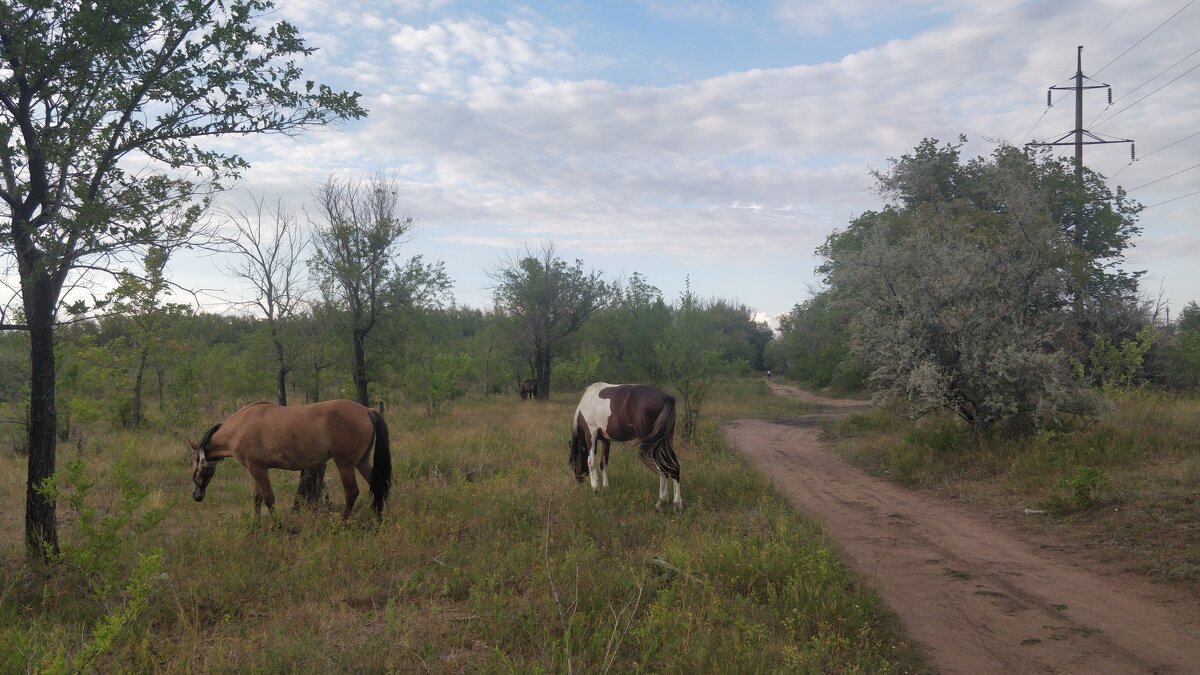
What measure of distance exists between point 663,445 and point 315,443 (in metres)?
4.38

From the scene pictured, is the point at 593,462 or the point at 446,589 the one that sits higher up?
the point at 593,462

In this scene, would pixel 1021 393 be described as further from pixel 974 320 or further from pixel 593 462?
pixel 593 462

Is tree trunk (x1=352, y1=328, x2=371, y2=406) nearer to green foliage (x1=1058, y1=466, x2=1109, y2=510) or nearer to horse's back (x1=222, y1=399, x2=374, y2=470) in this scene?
horse's back (x1=222, y1=399, x2=374, y2=470)

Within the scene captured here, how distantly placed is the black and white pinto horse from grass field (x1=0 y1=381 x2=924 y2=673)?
55 cm

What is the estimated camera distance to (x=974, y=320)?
10625 mm

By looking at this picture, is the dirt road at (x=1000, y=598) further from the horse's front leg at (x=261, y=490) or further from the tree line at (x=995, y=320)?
the horse's front leg at (x=261, y=490)

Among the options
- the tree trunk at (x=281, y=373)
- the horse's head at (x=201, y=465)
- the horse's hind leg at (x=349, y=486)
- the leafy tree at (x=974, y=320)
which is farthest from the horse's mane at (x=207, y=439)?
the leafy tree at (x=974, y=320)

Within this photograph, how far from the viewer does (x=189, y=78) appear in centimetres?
566

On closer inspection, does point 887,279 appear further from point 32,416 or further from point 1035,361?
point 32,416

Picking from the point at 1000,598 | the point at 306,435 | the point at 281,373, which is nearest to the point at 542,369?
the point at 281,373

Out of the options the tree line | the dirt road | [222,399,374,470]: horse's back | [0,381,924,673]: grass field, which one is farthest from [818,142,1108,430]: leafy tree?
[222,399,374,470]: horse's back

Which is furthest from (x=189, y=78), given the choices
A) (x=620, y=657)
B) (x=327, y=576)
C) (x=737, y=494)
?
(x=737, y=494)

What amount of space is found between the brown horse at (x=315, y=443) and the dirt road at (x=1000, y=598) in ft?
17.7

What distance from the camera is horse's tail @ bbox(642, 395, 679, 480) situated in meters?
8.37
